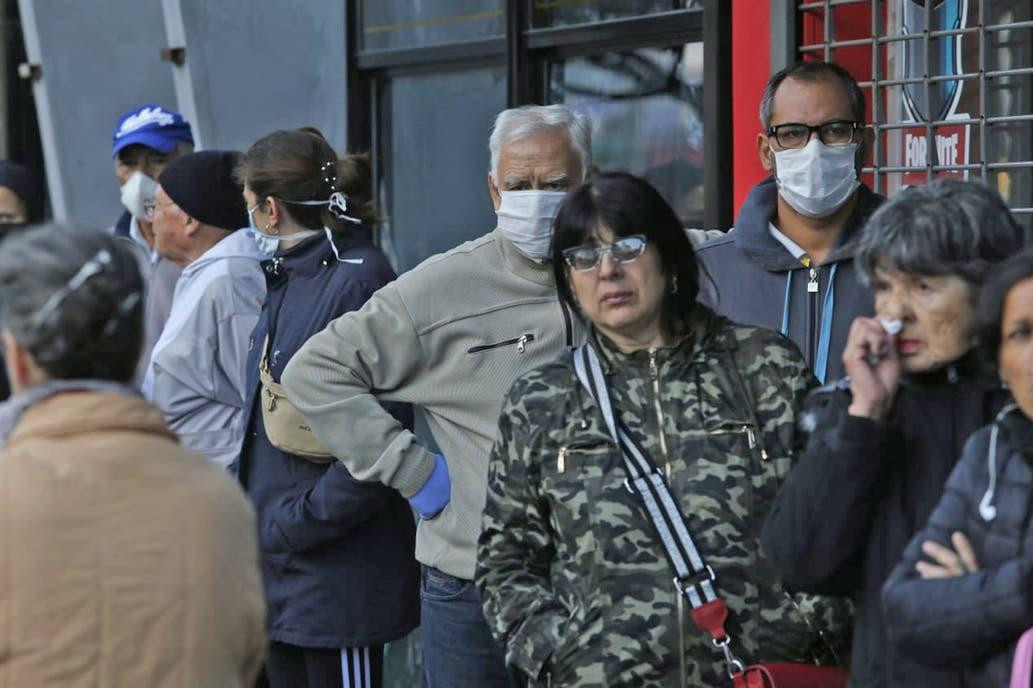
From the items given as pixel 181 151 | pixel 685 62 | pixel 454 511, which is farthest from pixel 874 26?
pixel 181 151

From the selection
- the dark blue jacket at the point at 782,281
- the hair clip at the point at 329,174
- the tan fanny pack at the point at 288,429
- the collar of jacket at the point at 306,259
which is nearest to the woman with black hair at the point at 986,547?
the dark blue jacket at the point at 782,281

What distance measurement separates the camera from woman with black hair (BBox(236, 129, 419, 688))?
14.1 ft

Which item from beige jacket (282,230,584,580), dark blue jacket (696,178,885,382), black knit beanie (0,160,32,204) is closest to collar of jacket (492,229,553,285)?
beige jacket (282,230,584,580)

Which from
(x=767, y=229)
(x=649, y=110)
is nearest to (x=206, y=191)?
(x=649, y=110)

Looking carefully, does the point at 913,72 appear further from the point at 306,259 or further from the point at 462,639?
the point at 462,639

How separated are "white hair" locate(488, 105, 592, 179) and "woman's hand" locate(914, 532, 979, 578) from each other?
178 centimetres

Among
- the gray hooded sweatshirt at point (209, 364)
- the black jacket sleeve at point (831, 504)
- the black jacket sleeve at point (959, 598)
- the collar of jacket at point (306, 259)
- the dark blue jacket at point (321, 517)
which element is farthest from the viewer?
the gray hooded sweatshirt at point (209, 364)

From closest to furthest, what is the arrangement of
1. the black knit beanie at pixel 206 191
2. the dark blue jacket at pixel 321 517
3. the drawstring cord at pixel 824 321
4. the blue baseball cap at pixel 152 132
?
1. the drawstring cord at pixel 824 321
2. the dark blue jacket at pixel 321 517
3. the black knit beanie at pixel 206 191
4. the blue baseball cap at pixel 152 132

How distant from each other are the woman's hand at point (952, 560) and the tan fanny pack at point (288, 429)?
85.7 inches

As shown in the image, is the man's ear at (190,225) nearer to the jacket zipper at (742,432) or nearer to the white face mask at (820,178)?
the white face mask at (820,178)

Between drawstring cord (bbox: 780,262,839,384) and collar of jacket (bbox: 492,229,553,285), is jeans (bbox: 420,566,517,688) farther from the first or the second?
drawstring cord (bbox: 780,262,839,384)

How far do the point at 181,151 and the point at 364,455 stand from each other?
9.45ft

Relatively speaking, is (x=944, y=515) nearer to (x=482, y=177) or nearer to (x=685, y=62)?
(x=685, y=62)

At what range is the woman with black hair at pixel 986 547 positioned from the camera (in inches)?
92.7
